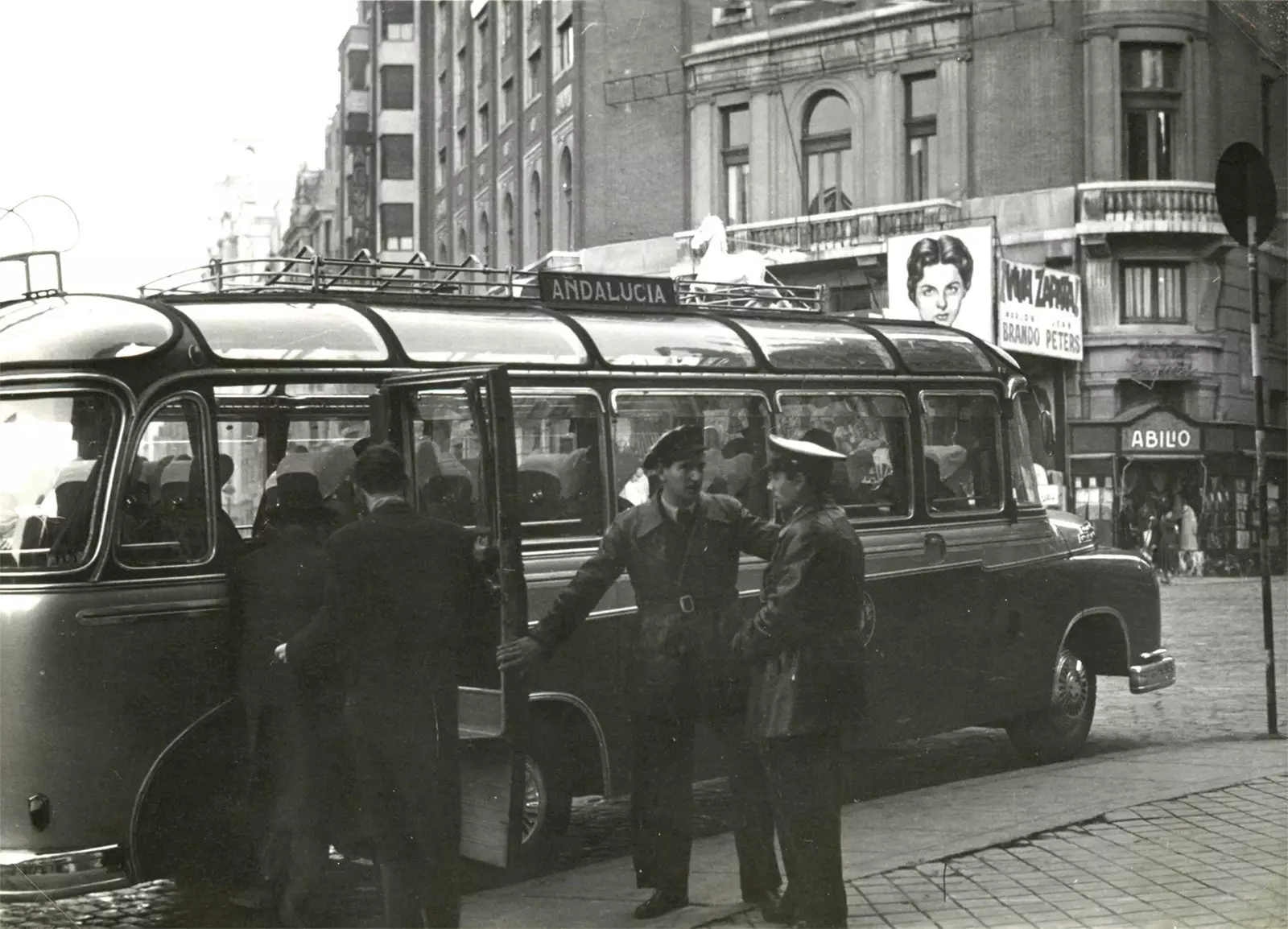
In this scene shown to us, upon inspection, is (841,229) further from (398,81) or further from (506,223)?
(506,223)

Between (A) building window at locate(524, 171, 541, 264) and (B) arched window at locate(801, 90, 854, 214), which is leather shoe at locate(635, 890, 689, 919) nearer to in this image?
(A) building window at locate(524, 171, 541, 264)

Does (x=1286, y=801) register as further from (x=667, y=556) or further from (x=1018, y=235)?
(x=1018, y=235)

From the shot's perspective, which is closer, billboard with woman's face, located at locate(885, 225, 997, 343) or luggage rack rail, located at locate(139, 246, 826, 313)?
luggage rack rail, located at locate(139, 246, 826, 313)

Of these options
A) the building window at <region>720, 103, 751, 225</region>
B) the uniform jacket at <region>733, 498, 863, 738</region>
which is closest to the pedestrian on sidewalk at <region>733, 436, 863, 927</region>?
the uniform jacket at <region>733, 498, 863, 738</region>

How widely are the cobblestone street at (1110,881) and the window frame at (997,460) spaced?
2.11 metres

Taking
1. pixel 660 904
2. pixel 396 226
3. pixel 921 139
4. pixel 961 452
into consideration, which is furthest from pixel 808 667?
pixel 396 226

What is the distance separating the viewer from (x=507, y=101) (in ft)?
61.4

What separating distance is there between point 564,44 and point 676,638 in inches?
467

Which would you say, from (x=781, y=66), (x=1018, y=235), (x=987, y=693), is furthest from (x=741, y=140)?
(x=987, y=693)

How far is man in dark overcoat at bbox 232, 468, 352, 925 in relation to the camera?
6.77m

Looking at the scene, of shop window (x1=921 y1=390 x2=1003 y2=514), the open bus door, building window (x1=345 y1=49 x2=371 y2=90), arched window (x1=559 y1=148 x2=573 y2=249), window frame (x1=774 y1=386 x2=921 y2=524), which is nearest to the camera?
the open bus door

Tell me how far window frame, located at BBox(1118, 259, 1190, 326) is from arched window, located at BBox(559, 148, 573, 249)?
48.8 feet

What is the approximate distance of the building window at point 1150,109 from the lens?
29328mm

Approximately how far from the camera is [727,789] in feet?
32.0
